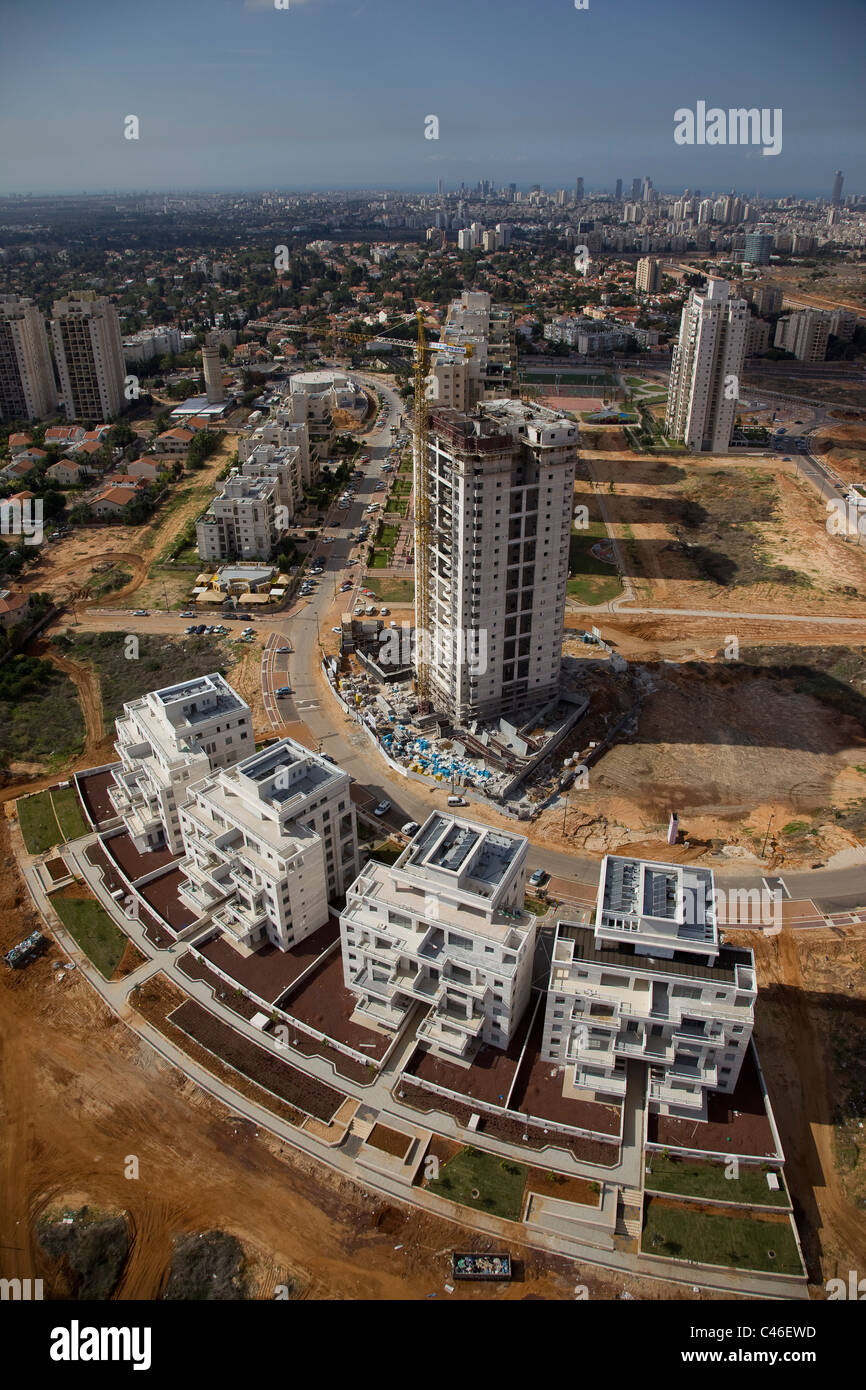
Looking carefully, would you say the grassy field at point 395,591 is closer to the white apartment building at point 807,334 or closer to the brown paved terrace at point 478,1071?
the brown paved terrace at point 478,1071

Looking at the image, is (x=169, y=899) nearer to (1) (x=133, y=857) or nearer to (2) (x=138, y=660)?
(1) (x=133, y=857)

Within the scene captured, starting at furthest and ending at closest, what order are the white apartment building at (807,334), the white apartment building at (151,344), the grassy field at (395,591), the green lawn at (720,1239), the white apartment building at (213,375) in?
1. the white apartment building at (807,334)
2. the white apartment building at (151,344)
3. the white apartment building at (213,375)
4. the grassy field at (395,591)
5. the green lawn at (720,1239)

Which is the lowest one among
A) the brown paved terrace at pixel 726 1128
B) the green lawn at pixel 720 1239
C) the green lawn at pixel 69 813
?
the green lawn at pixel 720 1239

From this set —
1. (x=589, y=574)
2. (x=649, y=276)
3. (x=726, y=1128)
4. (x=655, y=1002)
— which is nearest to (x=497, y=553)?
(x=655, y=1002)

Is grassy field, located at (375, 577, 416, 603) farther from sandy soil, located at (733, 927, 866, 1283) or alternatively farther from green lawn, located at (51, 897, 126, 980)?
sandy soil, located at (733, 927, 866, 1283)

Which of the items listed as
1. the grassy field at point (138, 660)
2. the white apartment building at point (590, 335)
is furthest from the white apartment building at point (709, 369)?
the grassy field at point (138, 660)

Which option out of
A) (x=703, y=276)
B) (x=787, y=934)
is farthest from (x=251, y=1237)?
(x=703, y=276)
